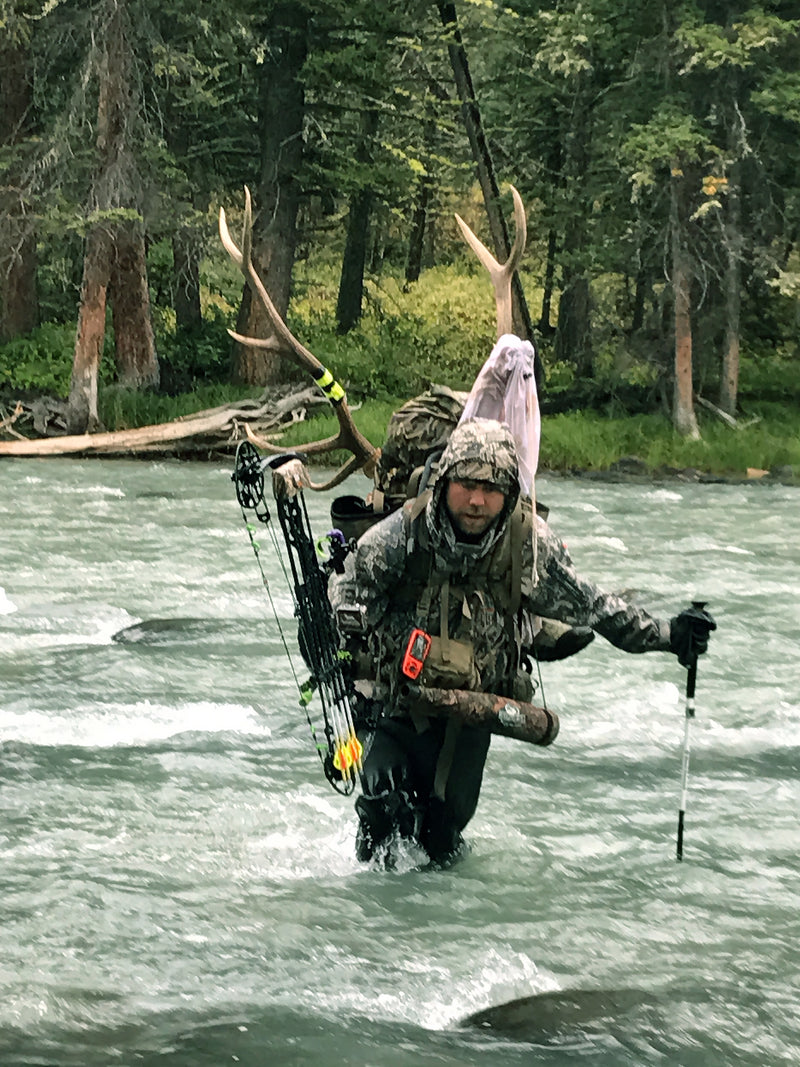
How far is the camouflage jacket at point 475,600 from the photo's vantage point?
17.7 ft

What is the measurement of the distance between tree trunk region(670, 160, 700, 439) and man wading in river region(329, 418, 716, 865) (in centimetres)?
1877

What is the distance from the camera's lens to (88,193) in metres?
23.8

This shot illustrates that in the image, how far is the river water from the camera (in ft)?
16.3

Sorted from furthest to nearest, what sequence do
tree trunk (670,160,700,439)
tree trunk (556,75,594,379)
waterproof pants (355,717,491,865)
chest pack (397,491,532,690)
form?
tree trunk (556,75,594,379)
tree trunk (670,160,700,439)
waterproof pants (355,717,491,865)
chest pack (397,491,532,690)

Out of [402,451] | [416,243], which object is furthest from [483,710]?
[416,243]

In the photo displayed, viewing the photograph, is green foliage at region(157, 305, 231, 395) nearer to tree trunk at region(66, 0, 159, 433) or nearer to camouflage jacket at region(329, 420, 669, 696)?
tree trunk at region(66, 0, 159, 433)

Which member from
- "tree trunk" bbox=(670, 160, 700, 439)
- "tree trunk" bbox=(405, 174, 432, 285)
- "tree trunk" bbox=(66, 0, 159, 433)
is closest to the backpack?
"tree trunk" bbox=(66, 0, 159, 433)

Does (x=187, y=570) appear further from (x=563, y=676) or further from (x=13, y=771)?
(x=13, y=771)

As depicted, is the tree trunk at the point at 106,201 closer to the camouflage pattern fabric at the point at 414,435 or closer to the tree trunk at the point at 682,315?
the tree trunk at the point at 682,315

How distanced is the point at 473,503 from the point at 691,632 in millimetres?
938

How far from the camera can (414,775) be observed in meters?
5.77

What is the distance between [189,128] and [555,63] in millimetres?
6878

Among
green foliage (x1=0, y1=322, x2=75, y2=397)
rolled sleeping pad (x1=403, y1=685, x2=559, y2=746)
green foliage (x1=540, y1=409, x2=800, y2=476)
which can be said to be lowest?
rolled sleeping pad (x1=403, y1=685, x2=559, y2=746)

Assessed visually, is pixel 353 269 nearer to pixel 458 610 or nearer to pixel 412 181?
pixel 412 181
